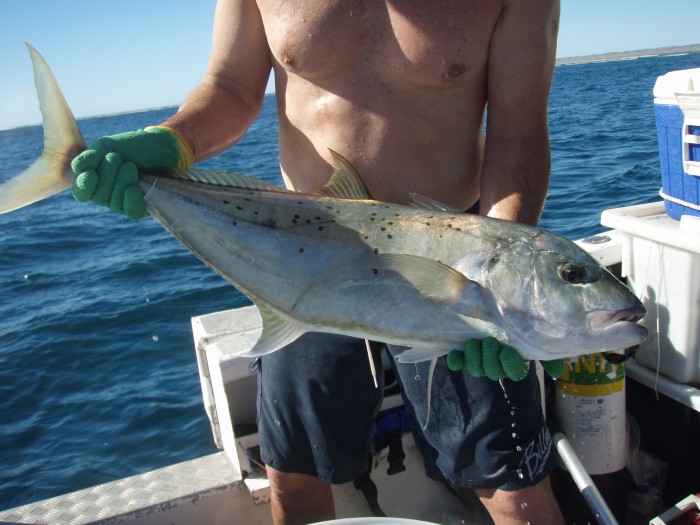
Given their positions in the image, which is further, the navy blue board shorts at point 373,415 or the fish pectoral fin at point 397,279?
the navy blue board shorts at point 373,415

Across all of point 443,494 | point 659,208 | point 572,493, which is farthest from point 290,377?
point 659,208

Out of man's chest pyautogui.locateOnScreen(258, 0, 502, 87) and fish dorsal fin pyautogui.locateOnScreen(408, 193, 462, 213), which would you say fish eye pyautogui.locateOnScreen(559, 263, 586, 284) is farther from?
man's chest pyautogui.locateOnScreen(258, 0, 502, 87)

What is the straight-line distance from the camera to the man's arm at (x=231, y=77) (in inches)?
101

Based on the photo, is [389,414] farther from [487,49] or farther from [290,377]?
[487,49]

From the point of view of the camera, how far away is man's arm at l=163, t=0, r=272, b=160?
256 centimetres

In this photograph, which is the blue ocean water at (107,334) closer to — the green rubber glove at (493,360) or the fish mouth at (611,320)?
the green rubber glove at (493,360)

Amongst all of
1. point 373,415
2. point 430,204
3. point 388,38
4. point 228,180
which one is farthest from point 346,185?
point 373,415

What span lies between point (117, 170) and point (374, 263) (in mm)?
880

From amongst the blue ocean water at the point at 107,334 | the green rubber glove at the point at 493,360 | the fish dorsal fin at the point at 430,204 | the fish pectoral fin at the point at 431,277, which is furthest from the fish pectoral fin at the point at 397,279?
the blue ocean water at the point at 107,334

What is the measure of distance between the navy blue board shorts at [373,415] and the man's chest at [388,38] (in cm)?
104

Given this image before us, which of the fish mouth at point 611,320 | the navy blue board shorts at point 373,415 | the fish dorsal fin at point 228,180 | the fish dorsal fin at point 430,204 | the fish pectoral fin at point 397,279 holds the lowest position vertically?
the navy blue board shorts at point 373,415

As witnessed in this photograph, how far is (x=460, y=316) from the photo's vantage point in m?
1.85

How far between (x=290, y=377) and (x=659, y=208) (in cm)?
219

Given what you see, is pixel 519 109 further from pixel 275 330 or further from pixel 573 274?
pixel 275 330
